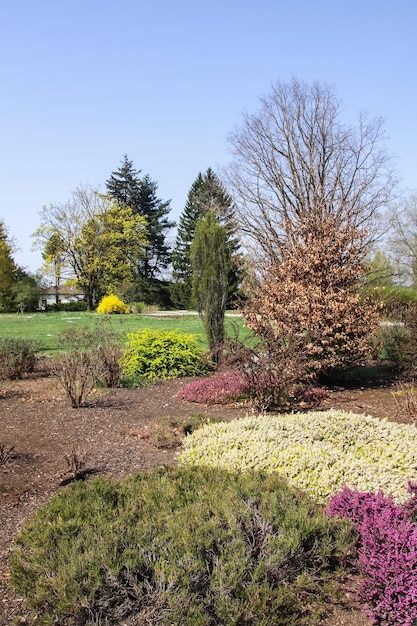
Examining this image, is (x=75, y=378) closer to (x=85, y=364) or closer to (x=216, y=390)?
(x=85, y=364)

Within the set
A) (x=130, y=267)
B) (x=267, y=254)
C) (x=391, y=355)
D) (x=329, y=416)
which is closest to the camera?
(x=329, y=416)

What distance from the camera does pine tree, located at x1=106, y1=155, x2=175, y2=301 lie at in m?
49.2

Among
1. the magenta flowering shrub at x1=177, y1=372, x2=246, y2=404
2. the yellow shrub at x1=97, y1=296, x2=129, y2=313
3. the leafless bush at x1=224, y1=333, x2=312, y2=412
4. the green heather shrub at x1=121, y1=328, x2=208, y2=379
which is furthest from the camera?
the yellow shrub at x1=97, y1=296, x2=129, y2=313

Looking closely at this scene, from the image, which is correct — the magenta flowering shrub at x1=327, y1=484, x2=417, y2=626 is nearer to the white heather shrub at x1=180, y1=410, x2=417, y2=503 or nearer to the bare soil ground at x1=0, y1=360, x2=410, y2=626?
the bare soil ground at x1=0, y1=360, x2=410, y2=626

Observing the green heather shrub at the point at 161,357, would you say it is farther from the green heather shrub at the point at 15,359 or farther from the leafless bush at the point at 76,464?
the leafless bush at the point at 76,464

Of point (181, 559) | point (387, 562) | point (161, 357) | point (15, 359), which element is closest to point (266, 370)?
point (161, 357)

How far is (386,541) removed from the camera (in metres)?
2.95

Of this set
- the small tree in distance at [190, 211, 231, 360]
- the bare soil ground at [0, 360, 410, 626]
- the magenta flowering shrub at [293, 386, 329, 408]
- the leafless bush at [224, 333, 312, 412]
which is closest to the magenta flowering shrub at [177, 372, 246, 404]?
the bare soil ground at [0, 360, 410, 626]

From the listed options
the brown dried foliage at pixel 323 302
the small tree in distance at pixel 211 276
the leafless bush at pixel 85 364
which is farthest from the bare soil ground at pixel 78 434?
the small tree in distance at pixel 211 276

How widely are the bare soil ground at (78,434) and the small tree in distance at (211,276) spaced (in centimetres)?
225

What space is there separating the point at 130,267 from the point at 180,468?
1599 inches

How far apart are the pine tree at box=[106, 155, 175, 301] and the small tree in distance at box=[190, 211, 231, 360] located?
36.4 metres

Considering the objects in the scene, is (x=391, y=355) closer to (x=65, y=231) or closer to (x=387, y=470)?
(x=387, y=470)

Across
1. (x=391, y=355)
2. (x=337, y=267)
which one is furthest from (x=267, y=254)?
(x=337, y=267)
